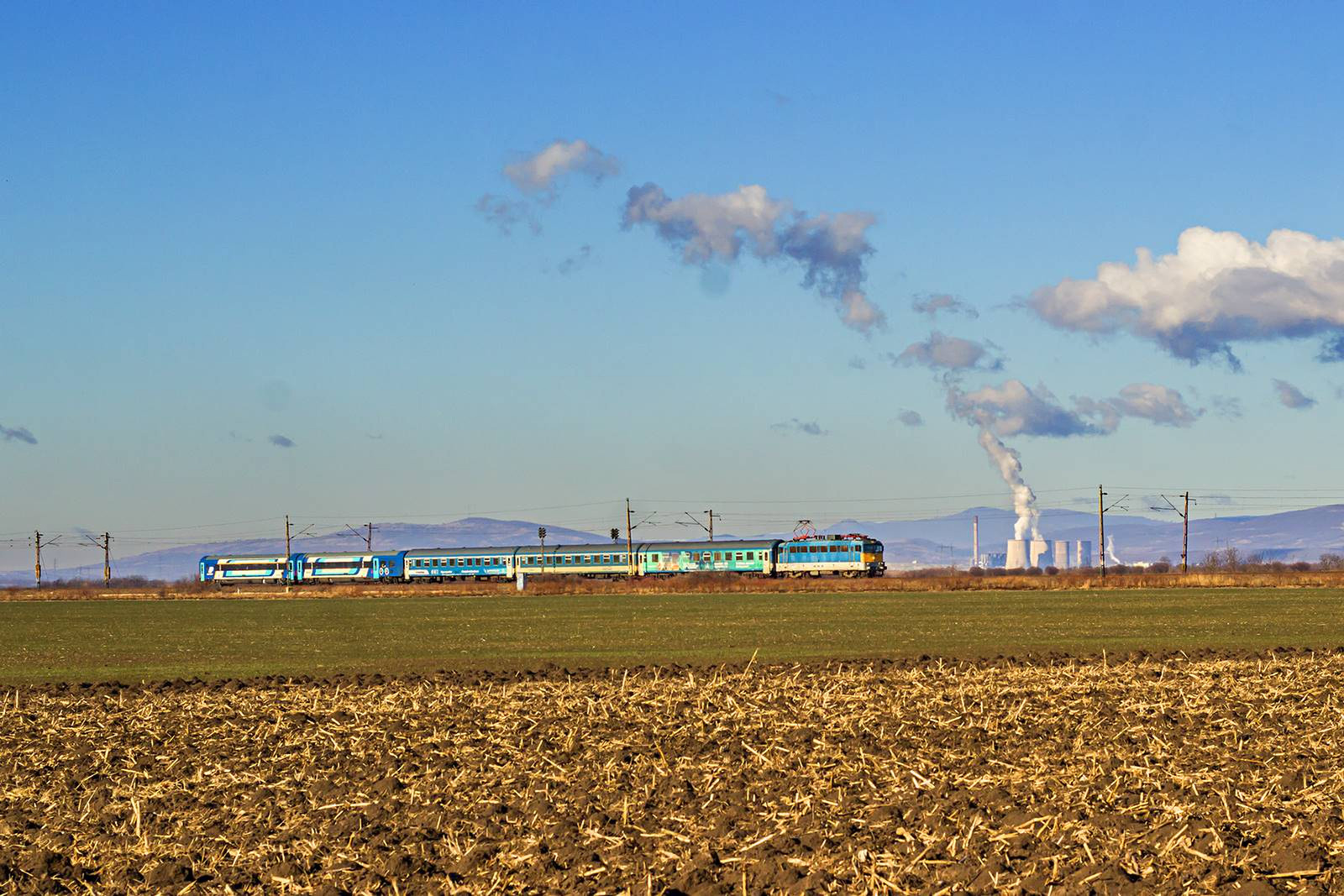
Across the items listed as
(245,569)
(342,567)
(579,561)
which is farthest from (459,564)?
(245,569)

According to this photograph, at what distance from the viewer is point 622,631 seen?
4828 centimetres

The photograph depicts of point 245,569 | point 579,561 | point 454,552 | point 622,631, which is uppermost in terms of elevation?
point 454,552

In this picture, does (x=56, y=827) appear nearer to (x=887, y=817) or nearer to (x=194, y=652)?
(x=887, y=817)

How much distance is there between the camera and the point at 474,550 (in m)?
139

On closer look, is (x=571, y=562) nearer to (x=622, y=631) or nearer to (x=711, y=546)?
(x=711, y=546)

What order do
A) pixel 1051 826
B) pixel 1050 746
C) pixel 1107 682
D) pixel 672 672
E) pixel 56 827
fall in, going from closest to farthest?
pixel 1051 826 → pixel 56 827 → pixel 1050 746 → pixel 1107 682 → pixel 672 672

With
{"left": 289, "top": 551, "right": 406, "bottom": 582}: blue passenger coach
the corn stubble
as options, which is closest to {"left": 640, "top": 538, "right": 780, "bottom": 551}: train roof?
{"left": 289, "top": 551, "right": 406, "bottom": 582}: blue passenger coach

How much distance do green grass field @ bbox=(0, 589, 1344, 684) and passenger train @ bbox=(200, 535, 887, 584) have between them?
123ft

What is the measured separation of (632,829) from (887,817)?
250 centimetres

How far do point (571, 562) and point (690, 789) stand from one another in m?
113

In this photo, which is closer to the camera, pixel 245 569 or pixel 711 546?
pixel 711 546

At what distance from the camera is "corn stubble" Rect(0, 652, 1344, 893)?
526 inches

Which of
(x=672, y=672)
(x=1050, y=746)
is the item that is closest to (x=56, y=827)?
(x=1050, y=746)

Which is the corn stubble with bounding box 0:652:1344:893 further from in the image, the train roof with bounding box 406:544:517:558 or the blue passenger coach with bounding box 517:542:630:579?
the train roof with bounding box 406:544:517:558
